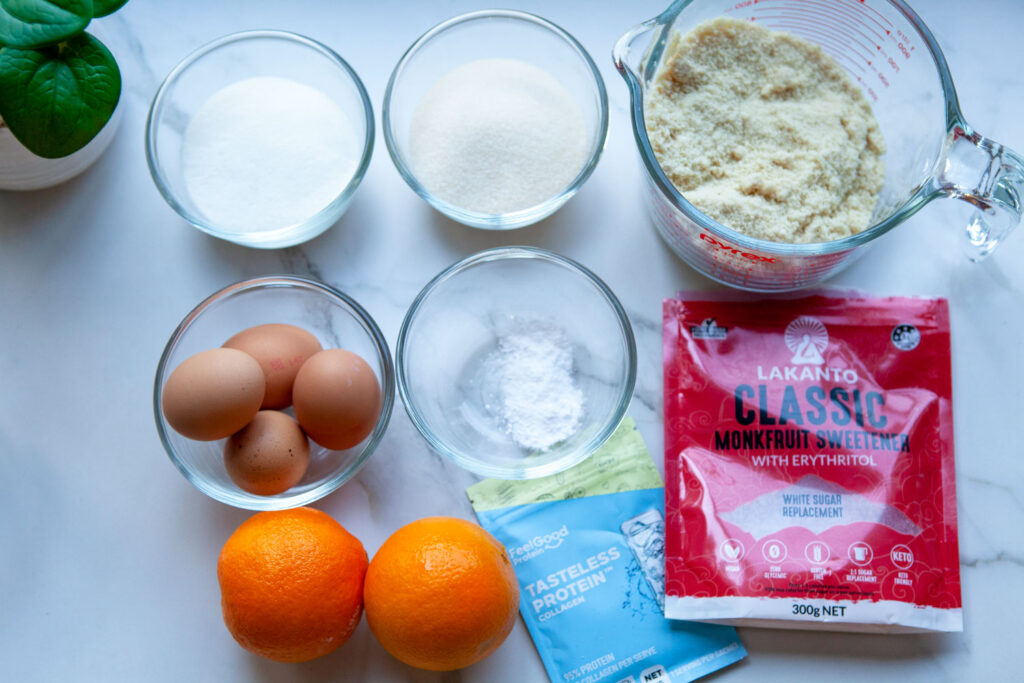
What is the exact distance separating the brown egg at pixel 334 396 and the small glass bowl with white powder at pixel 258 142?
0.22 meters

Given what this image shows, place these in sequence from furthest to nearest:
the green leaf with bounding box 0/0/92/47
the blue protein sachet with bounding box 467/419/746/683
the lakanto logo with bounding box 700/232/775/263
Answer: the blue protein sachet with bounding box 467/419/746/683
the lakanto logo with bounding box 700/232/775/263
the green leaf with bounding box 0/0/92/47

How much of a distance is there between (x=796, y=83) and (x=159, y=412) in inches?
37.3

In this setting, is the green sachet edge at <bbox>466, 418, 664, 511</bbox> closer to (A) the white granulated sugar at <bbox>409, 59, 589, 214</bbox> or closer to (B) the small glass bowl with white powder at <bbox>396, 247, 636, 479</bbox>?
(B) the small glass bowl with white powder at <bbox>396, 247, 636, 479</bbox>

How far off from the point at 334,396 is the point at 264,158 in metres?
0.38

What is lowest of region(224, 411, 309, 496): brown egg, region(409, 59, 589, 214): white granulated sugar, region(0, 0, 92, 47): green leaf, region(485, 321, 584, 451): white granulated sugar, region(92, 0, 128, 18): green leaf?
region(224, 411, 309, 496): brown egg

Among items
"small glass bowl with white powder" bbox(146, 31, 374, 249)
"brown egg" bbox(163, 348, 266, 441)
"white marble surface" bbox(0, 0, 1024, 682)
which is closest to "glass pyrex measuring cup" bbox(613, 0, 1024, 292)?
"white marble surface" bbox(0, 0, 1024, 682)

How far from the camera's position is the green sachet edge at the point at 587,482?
1.11m

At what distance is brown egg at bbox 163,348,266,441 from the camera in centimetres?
91

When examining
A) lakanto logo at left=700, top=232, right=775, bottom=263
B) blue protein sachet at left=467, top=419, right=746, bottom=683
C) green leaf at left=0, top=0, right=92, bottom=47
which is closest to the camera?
green leaf at left=0, top=0, right=92, bottom=47

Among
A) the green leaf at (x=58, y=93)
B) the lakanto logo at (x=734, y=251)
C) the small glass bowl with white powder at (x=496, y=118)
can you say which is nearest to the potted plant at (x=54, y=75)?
the green leaf at (x=58, y=93)

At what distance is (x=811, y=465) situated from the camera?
3.58 ft

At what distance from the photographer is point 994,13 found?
3.84 feet

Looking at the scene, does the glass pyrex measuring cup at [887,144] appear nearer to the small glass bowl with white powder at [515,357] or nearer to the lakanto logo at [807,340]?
the lakanto logo at [807,340]

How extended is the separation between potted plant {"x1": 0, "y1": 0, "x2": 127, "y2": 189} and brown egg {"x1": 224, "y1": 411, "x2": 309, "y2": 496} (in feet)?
1.30
